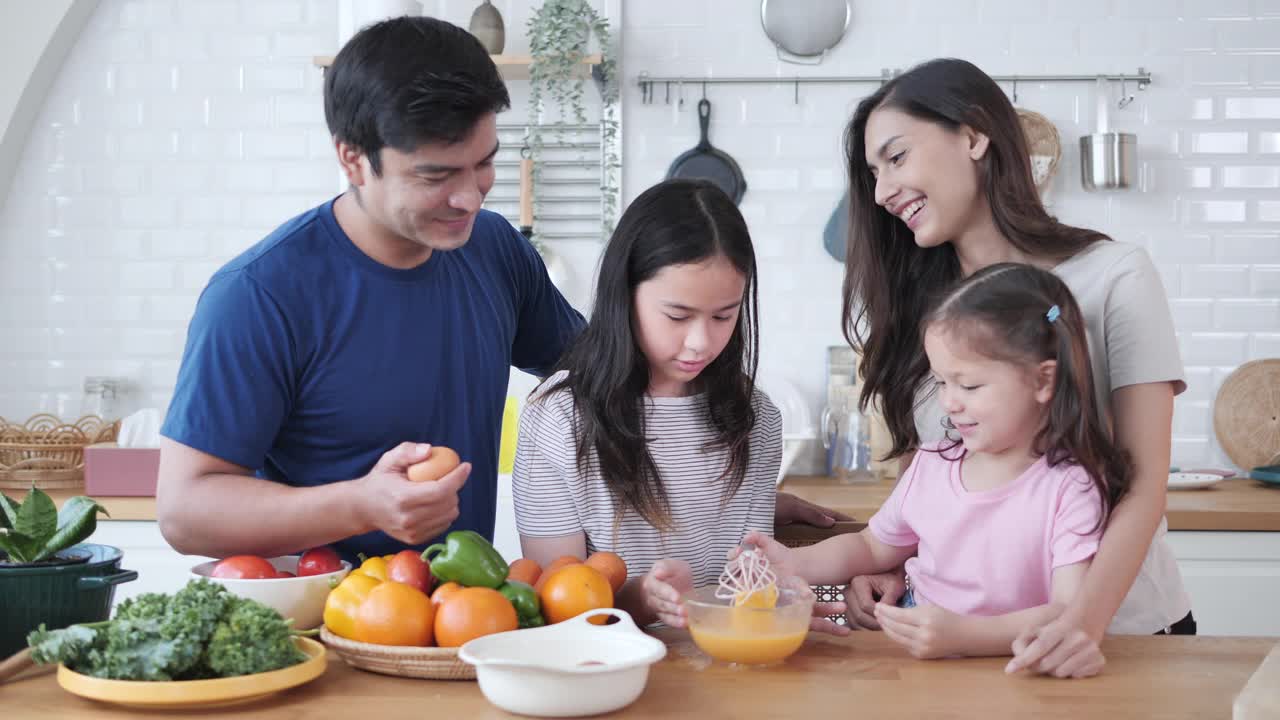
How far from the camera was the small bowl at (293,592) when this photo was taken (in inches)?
55.3

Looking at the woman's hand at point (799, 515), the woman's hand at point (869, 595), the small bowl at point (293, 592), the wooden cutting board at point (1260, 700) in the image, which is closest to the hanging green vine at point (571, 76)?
the woman's hand at point (799, 515)

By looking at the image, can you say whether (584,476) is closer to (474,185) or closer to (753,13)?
(474,185)

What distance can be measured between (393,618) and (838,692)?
51 centimetres

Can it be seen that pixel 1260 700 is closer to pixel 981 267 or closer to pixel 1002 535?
pixel 1002 535

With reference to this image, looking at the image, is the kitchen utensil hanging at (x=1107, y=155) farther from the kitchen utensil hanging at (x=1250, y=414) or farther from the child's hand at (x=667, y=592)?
the child's hand at (x=667, y=592)

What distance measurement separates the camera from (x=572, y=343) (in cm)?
207

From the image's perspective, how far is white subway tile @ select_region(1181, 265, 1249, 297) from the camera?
3688 millimetres

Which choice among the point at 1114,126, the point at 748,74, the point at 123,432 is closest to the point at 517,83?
the point at 748,74

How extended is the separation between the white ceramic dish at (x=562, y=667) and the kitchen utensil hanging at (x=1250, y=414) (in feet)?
9.62

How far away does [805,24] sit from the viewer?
12.1 ft

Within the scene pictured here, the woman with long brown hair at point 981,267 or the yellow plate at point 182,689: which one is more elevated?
the woman with long brown hair at point 981,267

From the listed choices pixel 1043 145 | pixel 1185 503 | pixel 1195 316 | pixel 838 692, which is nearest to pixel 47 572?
pixel 838 692

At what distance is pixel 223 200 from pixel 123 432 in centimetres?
88

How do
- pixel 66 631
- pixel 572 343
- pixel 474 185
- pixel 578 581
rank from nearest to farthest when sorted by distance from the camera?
pixel 66 631 → pixel 578 581 → pixel 474 185 → pixel 572 343
